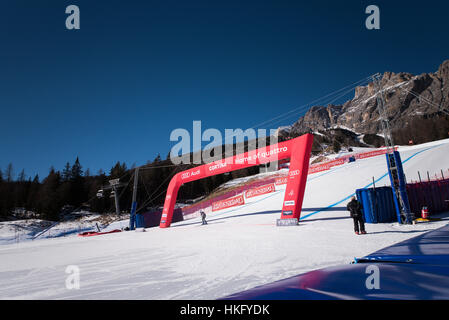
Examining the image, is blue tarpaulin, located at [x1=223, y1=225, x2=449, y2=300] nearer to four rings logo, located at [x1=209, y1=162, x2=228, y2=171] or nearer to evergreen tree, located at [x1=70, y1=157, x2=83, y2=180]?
four rings logo, located at [x1=209, y1=162, x2=228, y2=171]

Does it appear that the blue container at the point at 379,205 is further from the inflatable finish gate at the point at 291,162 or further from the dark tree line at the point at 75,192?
the dark tree line at the point at 75,192

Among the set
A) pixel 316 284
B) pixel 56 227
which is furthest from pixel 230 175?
pixel 316 284

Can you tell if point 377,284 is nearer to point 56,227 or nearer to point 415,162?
point 415,162

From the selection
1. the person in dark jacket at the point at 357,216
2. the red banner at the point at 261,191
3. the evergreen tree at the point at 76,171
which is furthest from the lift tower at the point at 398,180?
the evergreen tree at the point at 76,171

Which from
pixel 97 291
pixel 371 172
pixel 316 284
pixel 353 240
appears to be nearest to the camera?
pixel 316 284

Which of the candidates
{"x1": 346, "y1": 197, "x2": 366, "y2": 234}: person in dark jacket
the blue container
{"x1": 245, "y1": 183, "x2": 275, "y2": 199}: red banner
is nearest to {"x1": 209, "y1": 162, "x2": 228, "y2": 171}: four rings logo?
the blue container

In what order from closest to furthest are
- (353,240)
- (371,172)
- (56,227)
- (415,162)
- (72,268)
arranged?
(72,268) → (353,240) → (371,172) → (415,162) → (56,227)

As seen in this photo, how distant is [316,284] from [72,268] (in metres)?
5.80

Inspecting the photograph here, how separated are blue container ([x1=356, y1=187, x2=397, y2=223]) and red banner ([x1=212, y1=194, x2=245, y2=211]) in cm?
1384

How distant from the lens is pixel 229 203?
78.9 feet

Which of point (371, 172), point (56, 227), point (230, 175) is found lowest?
point (56, 227)

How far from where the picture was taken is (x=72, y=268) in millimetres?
5387

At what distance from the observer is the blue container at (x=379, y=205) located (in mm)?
9242
